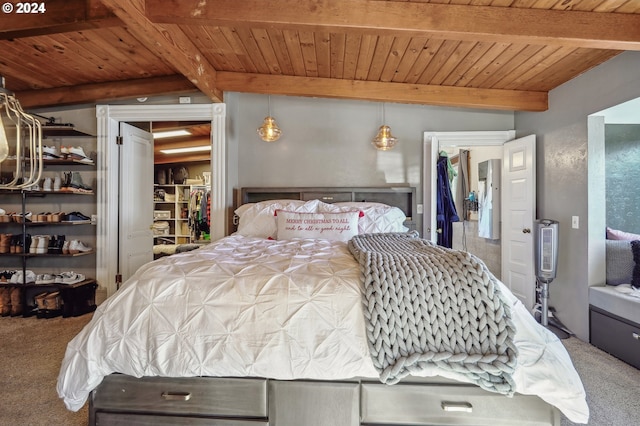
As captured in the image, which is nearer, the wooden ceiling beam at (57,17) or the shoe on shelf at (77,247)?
the wooden ceiling beam at (57,17)

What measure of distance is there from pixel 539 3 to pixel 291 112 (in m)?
2.42

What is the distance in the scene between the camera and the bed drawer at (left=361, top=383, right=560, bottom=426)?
1194mm

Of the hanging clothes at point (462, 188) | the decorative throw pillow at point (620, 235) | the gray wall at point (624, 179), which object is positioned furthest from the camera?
the hanging clothes at point (462, 188)

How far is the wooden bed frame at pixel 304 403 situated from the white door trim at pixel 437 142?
7.32ft

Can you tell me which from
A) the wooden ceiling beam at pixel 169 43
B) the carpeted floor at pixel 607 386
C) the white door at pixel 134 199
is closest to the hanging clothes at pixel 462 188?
the carpeted floor at pixel 607 386

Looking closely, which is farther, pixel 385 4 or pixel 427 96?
pixel 427 96

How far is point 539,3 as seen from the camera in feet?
5.91

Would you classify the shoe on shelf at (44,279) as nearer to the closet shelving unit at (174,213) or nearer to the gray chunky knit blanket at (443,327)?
the closet shelving unit at (174,213)

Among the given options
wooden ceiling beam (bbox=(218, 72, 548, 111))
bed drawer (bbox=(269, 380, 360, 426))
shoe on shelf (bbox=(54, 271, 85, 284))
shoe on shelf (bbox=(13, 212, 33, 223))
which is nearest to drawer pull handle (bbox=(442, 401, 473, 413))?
bed drawer (bbox=(269, 380, 360, 426))

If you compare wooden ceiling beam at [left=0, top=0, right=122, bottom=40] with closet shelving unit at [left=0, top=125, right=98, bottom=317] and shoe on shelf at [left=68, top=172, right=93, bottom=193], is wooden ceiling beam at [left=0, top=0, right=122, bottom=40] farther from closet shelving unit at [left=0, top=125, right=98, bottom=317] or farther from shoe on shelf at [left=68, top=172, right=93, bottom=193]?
shoe on shelf at [left=68, top=172, right=93, bottom=193]

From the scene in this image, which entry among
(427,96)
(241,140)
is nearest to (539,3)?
(427,96)

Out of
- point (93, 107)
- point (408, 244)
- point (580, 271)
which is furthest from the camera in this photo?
point (93, 107)

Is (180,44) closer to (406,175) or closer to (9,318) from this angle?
(406,175)

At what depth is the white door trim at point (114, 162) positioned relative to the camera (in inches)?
130
